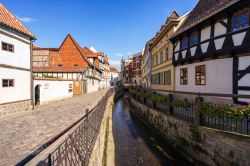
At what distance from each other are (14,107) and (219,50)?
1414 centimetres

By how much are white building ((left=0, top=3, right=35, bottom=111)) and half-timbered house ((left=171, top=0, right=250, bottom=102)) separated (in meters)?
12.5

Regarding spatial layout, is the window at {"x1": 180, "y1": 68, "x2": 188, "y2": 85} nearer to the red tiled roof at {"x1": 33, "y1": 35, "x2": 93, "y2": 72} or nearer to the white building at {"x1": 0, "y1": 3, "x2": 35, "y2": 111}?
the white building at {"x1": 0, "y1": 3, "x2": 35, "y2": 111}

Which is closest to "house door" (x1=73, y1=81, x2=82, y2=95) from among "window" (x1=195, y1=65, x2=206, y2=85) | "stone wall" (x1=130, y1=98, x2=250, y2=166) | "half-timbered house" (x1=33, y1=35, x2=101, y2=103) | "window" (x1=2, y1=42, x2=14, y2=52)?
"half-timbered house" (x1=33, y1=35, x2=101, y2=103)

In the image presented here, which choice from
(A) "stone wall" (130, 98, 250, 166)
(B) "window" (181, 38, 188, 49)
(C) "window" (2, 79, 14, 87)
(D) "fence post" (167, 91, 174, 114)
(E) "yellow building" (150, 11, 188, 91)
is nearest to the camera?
(A) "stone wall" (130, 98, 250, 166)

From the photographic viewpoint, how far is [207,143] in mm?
7145

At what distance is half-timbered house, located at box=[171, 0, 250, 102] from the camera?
32.1ft

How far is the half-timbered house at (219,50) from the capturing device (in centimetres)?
979

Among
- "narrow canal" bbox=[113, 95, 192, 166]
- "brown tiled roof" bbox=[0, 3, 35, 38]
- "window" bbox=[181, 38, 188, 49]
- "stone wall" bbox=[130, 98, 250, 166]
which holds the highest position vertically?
"brown tiled roof" bbox=[0, 3, 35, 38]

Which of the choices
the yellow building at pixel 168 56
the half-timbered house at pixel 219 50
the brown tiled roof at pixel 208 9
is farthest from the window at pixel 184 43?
the yellow building at pixel 168 56

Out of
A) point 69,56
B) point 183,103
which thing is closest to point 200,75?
point 183,103

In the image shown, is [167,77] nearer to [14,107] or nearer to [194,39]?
[194,39]

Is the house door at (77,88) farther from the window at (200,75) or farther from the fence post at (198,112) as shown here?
the fence post at (198,112)

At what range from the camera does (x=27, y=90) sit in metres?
14.0

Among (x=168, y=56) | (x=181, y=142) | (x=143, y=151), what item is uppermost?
(x=168, y=56)
